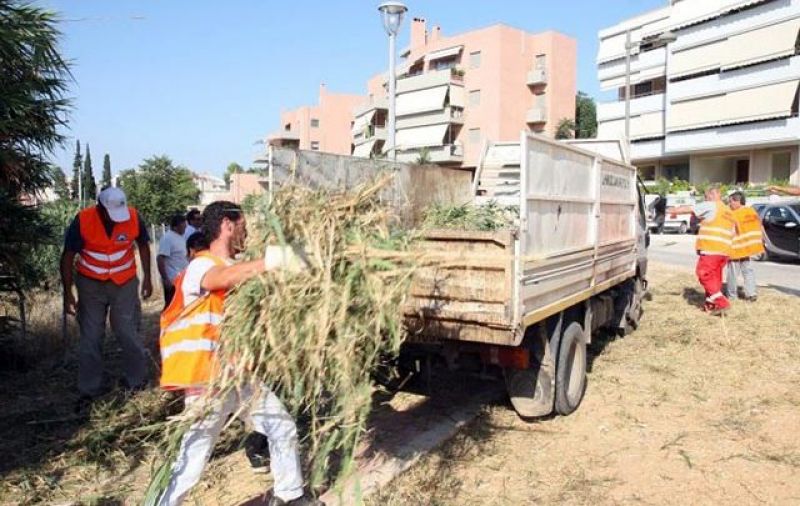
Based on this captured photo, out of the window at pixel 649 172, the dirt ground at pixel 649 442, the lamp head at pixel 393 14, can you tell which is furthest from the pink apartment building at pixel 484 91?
the dirt ground at pixel 649 442

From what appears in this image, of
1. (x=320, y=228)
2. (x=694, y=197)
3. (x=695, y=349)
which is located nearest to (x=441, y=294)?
(x=320, y=228)

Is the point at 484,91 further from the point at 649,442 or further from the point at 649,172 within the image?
the point at 649,442

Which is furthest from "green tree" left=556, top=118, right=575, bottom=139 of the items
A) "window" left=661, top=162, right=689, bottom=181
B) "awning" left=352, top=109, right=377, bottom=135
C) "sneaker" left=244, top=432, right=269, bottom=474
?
"sneaker" left=244, top=432, right=269, bottom=474

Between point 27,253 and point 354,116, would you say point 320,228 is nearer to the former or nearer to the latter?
point 27,253

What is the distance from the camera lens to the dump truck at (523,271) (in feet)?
13.7

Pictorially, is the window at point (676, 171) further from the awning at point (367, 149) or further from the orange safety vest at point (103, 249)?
the orange safety vest at point (103, 249)

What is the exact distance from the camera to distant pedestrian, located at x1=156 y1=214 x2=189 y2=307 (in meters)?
7.12

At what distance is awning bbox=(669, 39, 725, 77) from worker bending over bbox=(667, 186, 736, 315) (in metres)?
35.7

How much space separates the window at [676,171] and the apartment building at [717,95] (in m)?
0.07

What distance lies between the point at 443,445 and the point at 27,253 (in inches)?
156

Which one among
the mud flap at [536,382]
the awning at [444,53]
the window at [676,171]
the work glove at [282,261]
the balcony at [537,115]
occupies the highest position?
the awning at [444,53]

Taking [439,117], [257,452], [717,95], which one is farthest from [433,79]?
[257,452]

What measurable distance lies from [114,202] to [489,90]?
150ft

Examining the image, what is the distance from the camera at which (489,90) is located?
48.8 metres
